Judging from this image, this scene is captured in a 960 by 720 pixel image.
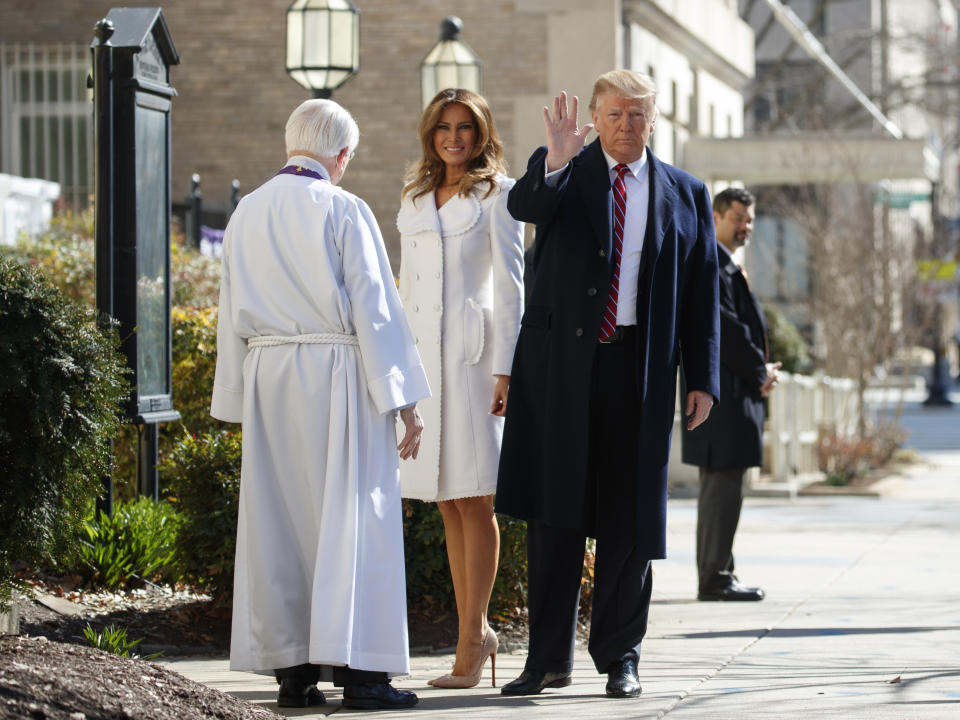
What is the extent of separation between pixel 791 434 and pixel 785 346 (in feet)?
11.5

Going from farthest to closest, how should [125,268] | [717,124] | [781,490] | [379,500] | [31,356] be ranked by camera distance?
1. [717,124]
2. [781,490]
3. [125,268]
4. [379,500]
5. [31,356]

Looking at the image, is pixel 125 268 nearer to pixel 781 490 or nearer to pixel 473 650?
pixel 473 650

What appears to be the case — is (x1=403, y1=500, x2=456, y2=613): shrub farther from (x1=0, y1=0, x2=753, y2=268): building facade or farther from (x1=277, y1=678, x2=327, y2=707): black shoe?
(x1=0, y1=0, x2=753, y2=268): building facade

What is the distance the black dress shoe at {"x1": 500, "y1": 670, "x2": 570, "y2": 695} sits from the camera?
579cm

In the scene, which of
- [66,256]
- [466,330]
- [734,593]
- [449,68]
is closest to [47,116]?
[66,256]

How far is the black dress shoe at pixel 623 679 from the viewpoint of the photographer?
5.69m

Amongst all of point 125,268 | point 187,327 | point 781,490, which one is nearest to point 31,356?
point 125,268

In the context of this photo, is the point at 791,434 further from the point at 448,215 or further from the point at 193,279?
the point at 448,215

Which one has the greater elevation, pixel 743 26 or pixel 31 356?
pixel 743 26

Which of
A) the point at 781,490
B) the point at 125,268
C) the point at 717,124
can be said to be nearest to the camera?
the point at 125,268

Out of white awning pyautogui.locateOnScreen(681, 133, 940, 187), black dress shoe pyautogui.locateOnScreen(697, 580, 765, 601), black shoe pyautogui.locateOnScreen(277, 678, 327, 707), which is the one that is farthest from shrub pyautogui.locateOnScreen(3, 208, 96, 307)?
white awning pyautogui.locateOnScreen(681, 133, 940, 187)

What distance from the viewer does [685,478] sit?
51.5 ft

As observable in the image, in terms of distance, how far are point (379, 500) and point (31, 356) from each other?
1.18 meters

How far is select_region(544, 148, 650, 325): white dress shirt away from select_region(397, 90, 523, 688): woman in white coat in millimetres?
401
